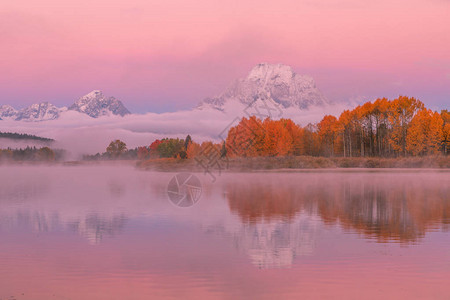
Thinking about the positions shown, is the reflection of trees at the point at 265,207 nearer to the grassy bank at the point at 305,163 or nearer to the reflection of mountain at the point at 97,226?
the reflection of mountain at the point at 97,226

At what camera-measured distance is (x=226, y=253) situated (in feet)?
60.4

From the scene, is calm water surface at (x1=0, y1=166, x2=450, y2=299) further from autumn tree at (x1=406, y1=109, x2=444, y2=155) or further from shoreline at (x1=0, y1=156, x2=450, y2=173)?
autumn tree at (x1=406, y1=109, x2=444, y2=155)

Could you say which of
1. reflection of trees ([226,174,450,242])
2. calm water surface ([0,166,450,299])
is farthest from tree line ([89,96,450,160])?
calm water surface ([0,166,450,299])

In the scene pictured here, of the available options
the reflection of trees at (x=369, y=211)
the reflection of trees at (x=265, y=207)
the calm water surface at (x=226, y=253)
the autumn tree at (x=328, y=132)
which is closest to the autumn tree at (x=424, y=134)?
the autumn tree at (x=328, y=132)

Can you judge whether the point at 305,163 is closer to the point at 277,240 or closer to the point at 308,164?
the point at 308,164

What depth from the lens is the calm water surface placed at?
13.5m

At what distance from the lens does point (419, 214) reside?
1203 inches

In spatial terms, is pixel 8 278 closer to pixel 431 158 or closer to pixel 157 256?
pixel 157 256

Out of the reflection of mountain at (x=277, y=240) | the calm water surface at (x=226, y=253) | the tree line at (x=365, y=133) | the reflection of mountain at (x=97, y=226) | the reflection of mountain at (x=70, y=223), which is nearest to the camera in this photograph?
the calm water surface at (x=226, y=253)

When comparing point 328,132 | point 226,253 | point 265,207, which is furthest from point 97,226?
point 328,132

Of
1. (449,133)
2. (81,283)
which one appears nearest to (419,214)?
(81,283)

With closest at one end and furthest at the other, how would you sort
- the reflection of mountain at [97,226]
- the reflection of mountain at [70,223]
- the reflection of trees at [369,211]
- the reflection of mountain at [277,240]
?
the reflection of mountain at [277,240]
the reflection of mountain at [97,226]
the reflection of mountain at [70,223]
the reflection of trees at [369,211]

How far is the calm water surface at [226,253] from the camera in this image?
1355cm

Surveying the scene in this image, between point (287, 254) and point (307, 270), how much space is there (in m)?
2.60
